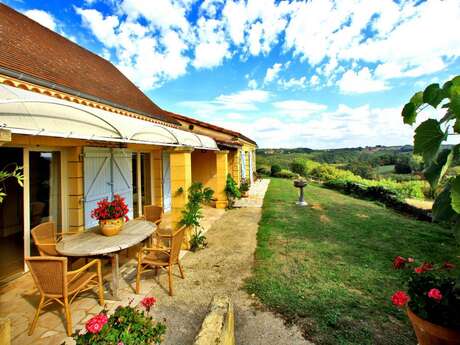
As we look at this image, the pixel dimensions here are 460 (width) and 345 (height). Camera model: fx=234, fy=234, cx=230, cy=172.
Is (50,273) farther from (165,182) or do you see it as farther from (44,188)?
(165,182)

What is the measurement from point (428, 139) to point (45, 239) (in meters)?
6.16

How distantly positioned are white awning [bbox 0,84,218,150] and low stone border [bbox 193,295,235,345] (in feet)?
10.2

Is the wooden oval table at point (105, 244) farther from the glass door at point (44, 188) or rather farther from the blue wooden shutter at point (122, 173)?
the blue wooden shutter at point (122, 173)

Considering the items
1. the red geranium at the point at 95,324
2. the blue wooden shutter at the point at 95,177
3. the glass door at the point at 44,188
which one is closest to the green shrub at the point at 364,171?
the blue wooden shutter at the point at 95,177

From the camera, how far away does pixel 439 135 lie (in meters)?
1.87

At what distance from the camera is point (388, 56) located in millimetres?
8281

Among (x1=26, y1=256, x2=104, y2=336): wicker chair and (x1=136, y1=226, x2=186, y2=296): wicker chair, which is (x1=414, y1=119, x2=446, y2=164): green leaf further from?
(x1=26, y1=256, x2=104, y2=336): wicker chair

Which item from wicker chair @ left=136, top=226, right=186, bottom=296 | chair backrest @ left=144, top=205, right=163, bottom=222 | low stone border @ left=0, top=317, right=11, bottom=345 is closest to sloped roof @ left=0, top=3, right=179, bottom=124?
chair backrest @ left=144, top=205, right=163, bottom=222

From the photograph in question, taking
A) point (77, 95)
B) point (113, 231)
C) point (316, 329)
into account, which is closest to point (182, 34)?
point (77, 95)

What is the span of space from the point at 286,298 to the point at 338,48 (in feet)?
32.4

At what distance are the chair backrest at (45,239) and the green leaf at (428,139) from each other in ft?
18.1

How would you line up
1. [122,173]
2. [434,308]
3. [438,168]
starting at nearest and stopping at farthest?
[438,168], [434,308], [122,173]

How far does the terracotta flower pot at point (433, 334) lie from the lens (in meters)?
2.27

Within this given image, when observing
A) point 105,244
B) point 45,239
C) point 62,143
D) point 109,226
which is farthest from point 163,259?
point 62,143
